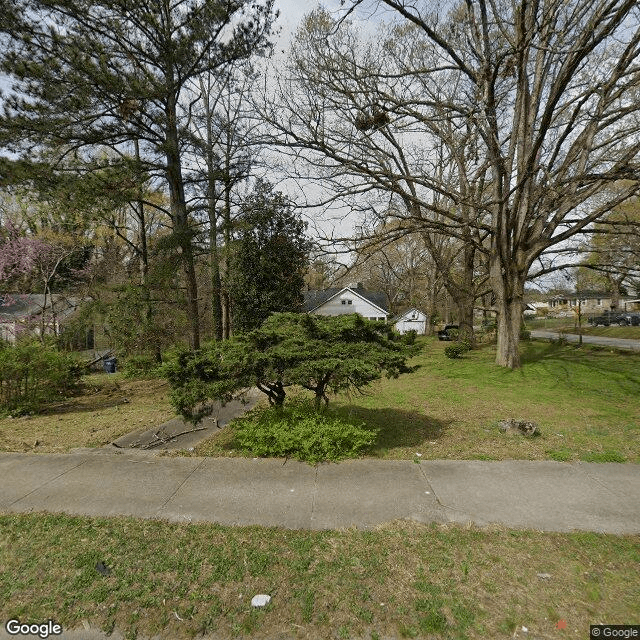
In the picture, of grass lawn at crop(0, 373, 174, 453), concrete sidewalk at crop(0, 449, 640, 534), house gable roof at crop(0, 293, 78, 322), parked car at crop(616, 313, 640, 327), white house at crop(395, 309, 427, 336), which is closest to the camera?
concrete sidewalk at crop(0, 449, 640, 534)

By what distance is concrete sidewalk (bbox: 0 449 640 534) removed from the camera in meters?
3.23

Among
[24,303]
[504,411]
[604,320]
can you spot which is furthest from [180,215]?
[604,320]

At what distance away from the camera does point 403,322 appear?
41.2 meters

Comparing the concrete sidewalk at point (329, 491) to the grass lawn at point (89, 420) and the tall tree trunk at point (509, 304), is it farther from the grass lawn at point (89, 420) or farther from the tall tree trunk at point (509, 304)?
the tall tree trunk at point (509, 304)

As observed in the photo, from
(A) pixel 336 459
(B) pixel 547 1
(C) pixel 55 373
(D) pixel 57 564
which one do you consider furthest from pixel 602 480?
(C) pixel 55 373

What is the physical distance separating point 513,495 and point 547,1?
31.7 feet

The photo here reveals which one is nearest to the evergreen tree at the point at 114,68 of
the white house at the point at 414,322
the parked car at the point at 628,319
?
the white house at the point at 414,322

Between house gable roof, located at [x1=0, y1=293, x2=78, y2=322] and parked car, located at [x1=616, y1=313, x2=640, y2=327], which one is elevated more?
house gable roof, located at [x1=0, y1=293, x2=78, y2=322]

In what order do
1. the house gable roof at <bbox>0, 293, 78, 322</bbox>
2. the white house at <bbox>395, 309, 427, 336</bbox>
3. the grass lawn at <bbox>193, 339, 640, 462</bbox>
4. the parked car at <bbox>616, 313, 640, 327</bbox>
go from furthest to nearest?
1. the white house at <bbox>395, 309, 427, 336</bbox>
2. the parked car at <bbox>616, 313, 640, 327</bbox>
3. the house gable roof at <bbox>0, 293, 78, 322</bbox>
4. the grass lawn at <bbox>193, 339, 640, 462</bbox>

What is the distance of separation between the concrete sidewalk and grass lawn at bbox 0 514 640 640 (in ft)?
0.75

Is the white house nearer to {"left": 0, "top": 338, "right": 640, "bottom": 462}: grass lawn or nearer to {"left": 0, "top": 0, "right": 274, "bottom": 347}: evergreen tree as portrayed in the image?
{"left": 0, "top": 338, "right": 640, "bottom": 462}: grass lawn

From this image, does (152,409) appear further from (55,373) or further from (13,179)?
(13,179)

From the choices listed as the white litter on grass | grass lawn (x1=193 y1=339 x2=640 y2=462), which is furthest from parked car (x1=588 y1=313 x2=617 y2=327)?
the white litter on grass

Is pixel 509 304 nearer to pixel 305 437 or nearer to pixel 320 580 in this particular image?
pixel 305 437
